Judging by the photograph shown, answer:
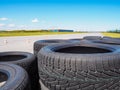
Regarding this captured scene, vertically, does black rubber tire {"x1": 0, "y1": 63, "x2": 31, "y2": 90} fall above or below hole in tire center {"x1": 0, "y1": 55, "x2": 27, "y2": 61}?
above

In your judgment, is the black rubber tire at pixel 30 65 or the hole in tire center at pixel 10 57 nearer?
the black rubber tire at pixel 30 65

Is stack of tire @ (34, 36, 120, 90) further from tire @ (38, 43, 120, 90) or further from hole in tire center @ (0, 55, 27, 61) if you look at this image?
hole in tire center @ (0, 55, 27, 61)

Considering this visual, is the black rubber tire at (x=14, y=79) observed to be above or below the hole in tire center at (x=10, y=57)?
above

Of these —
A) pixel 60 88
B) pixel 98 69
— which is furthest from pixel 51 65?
pixel 98 69

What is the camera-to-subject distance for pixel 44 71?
2016mm

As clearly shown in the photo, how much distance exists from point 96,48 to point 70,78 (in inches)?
50.7

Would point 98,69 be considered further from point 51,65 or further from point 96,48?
point 96,48

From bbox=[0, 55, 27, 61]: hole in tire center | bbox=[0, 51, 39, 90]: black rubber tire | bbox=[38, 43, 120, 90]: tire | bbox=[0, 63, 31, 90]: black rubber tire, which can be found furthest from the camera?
bbox=[0, 55, 27, 61]: hole in tire center

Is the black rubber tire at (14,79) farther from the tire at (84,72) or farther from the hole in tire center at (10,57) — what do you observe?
the hole in tire center at (10,57)

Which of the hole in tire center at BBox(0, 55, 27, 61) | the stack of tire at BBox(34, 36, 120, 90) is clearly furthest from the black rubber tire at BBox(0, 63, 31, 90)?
the hole in tire center at BBox(0, 55, 27, 61)

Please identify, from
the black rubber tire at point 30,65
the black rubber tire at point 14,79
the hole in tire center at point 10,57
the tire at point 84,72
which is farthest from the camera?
the hole in tire center at point 10,57

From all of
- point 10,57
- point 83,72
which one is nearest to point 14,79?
point 83,72

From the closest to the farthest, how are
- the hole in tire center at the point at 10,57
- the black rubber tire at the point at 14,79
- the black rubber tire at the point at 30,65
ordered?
1. the black rubber tire at the point at 14,79
2. the black rubber tire at the point at 30,65
3. the hole in tire center at the point at 10,57

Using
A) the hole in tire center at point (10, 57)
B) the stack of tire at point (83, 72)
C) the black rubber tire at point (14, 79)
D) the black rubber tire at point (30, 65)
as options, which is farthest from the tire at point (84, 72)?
the hole in tire center at point (10, 57)
